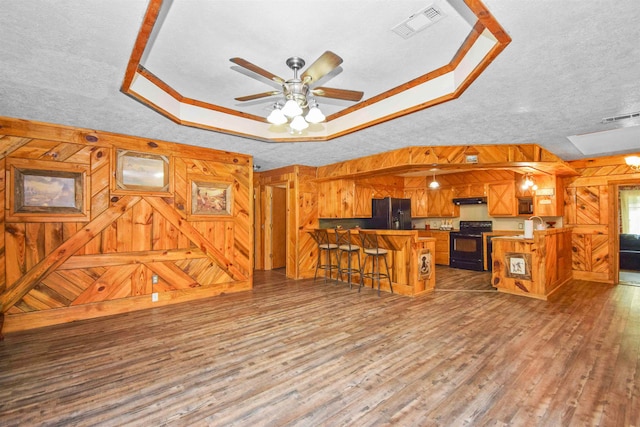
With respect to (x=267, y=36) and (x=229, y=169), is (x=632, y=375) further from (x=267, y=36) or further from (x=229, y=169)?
(x=229, y=169)

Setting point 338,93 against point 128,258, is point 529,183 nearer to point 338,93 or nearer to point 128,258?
point 338,93

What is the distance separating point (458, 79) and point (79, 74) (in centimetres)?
334

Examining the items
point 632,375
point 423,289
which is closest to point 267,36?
point 632,375

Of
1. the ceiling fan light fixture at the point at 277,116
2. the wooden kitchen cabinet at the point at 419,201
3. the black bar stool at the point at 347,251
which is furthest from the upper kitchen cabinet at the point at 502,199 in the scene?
the ceiling fan light fixture at the point at 277,116

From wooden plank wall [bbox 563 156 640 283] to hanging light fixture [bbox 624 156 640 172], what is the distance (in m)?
0.07

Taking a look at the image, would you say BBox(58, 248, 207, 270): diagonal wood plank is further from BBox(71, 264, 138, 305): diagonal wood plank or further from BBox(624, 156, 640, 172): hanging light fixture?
BBox(624, 156, 640, 172): hanging light fixture

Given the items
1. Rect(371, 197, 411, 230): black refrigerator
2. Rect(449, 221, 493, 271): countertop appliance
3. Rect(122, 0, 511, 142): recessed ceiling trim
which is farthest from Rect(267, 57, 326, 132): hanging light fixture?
Rect(449, 221, 493, 271): countertop appliance

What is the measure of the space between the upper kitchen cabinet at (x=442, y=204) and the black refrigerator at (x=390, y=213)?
5.10 feet

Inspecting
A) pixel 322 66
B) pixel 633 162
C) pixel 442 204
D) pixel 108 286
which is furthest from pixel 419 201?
pixel 108 286

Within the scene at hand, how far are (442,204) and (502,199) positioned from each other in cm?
152

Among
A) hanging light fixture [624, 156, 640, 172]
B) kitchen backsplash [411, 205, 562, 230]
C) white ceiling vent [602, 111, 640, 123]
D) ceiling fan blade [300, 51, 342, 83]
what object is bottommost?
kitchen backsplash [411, 205, 562, 230]

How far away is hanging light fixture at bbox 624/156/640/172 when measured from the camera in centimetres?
546

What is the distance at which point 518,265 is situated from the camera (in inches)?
198

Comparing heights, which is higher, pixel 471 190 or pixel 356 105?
pixel 356 105
